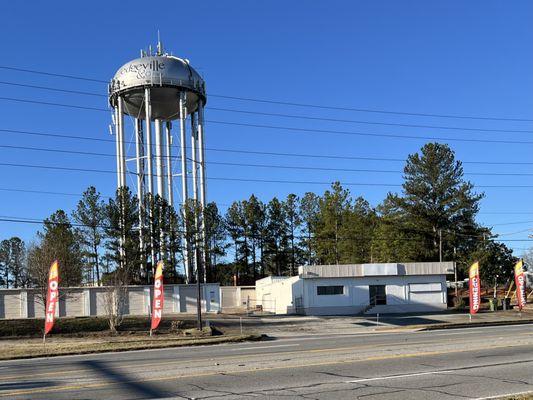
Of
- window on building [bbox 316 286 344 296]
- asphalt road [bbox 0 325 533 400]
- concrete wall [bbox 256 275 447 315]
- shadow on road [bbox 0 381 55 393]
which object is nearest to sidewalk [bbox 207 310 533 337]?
concrete wall [bbox 256 275 447 315]

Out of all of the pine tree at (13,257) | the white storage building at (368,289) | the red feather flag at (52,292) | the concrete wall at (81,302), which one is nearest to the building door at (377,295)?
the white storage building at (368,289)

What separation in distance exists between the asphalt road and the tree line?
1060 inches

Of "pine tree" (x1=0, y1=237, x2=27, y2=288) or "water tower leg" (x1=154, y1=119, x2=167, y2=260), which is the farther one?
"pine tree" (x1=0, y1=237, x2=27, y2=288)

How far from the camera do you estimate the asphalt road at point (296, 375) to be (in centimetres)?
1105

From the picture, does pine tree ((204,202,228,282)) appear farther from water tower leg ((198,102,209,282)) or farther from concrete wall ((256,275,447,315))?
concrete wall ((256,275,447,315))

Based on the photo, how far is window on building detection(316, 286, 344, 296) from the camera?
4947cm

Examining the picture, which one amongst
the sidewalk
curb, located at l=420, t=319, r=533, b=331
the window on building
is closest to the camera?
curb, located at l=420, t=319, r=533, b=331

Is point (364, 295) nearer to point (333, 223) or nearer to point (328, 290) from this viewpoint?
point (328, 290)

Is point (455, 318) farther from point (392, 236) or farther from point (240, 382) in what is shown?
point (240, 382)

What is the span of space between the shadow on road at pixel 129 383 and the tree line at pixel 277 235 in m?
27.4

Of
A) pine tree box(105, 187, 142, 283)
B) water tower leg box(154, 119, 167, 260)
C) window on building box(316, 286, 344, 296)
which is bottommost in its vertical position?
window on building box(316, 286, 344, 296)

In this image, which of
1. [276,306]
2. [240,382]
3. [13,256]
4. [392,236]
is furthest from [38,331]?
[13,256]

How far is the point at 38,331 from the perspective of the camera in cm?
3784

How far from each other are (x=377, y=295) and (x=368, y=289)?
0.96 meters
